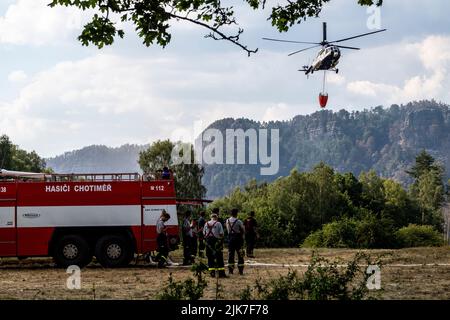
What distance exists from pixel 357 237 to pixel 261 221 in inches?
791

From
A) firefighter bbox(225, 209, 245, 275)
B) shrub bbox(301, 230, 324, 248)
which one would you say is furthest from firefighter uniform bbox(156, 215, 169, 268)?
shrub bbox(301, 230, 324, 248)

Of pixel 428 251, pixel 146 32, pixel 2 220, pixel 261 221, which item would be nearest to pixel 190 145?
pixel 261 221

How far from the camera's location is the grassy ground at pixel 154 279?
18359mm

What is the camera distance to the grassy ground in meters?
18.4

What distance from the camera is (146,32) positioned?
14047mm

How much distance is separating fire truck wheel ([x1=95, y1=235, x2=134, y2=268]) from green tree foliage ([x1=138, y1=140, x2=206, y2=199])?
3138 inches

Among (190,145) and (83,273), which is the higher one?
(190,145)

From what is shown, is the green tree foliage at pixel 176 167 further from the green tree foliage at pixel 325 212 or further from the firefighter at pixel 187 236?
the firefighter at pixel 187 236

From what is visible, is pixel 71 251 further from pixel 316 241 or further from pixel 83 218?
pixel 316 241

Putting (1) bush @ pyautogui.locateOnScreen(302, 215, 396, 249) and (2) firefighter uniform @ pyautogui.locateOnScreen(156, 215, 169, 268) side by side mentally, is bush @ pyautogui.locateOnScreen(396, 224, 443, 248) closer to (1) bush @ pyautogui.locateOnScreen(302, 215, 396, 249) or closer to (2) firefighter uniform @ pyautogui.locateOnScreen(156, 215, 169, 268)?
(1) bush @ pyautogui.locateOnScreen(302, 215, 396, 249)

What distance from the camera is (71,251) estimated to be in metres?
25.9

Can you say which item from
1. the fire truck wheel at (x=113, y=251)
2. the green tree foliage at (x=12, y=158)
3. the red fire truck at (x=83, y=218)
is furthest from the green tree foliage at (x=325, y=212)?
the green tree foliage at (x=12, y=158)
